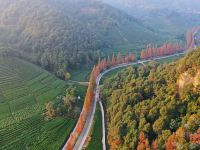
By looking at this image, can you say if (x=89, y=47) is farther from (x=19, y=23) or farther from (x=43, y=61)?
(x=19, y=23)

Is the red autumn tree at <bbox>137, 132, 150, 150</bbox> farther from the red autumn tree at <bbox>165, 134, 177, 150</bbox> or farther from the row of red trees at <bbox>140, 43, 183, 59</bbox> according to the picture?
the row of red trees at <bbox>140, 43, 183, 59</bbox>

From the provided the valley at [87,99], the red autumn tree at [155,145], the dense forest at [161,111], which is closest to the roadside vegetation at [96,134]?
the valley at [87,99]

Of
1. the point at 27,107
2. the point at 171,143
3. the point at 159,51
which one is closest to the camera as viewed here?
the point at 171,143

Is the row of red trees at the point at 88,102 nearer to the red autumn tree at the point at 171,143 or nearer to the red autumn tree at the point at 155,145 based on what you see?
the red autumn tree at the point at 155,145

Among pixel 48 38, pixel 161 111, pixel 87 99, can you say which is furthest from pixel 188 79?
pixel 48 38

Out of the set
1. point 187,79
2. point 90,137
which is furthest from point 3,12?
point 187,79

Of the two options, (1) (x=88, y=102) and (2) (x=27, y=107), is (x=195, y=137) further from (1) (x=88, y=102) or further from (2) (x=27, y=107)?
(2) (x=27, y=107)
